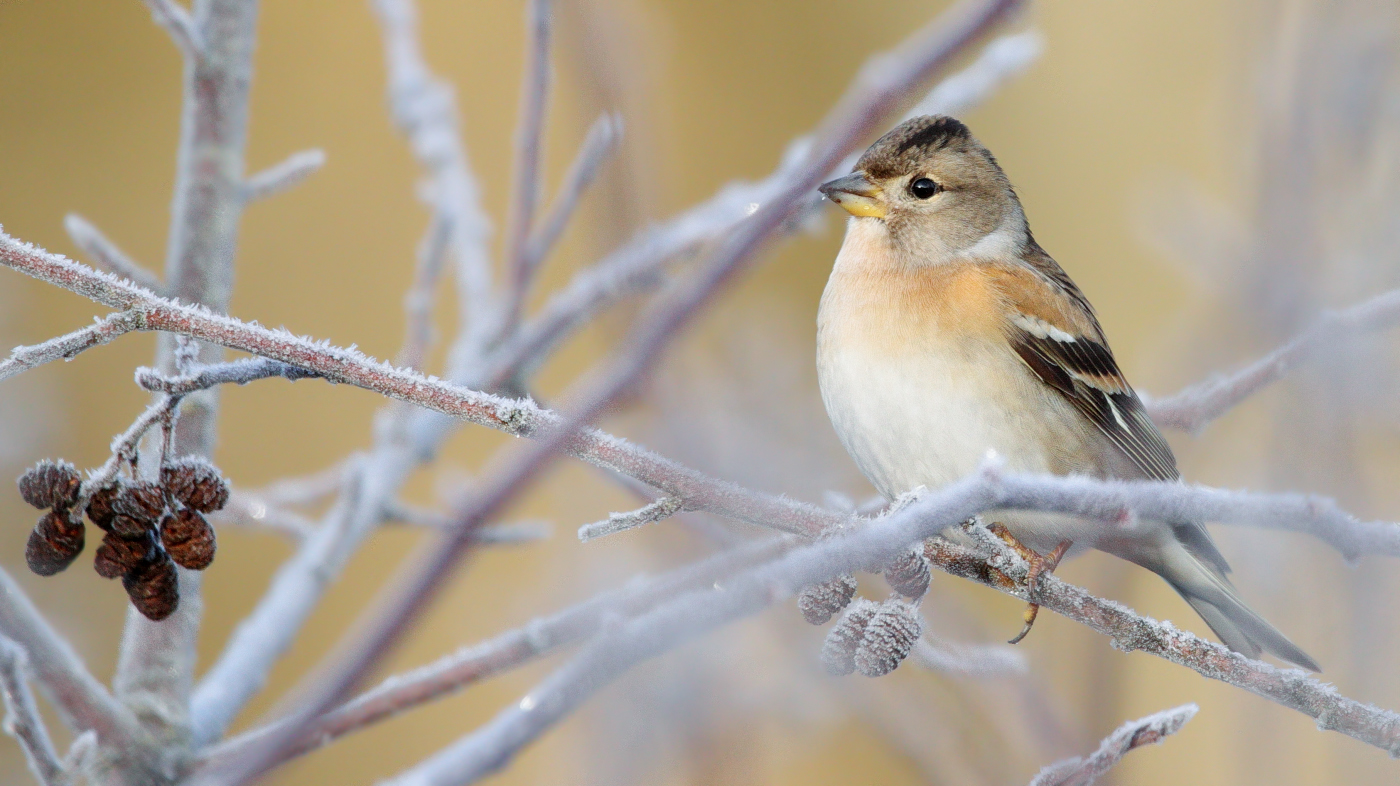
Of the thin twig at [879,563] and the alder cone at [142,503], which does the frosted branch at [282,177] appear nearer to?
the alder cone at [142,503]

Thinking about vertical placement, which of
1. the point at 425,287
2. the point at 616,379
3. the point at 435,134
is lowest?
the point at 616,379

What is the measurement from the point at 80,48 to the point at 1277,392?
2.83 metres

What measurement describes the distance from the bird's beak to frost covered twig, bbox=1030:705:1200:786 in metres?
0.91

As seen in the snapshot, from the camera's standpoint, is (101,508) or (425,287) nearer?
(101,508)

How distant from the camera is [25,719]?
0.65m

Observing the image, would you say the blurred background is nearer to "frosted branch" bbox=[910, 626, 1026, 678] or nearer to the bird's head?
"frosted branch" bbox=[910, 626, 1026, 678]

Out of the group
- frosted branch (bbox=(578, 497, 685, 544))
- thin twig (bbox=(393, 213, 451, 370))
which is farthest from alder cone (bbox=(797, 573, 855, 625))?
thin twig (bbox=(393, 213, 451, 370))

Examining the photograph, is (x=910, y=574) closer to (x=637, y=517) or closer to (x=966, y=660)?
(x=637, y=517)

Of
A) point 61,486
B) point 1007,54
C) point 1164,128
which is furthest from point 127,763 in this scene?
point 1164,128

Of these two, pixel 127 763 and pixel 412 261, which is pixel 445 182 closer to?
pixel 127 763

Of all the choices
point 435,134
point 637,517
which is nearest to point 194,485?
point 637,517

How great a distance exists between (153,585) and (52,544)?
7 centimetres

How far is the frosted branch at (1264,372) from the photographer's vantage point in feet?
2.98

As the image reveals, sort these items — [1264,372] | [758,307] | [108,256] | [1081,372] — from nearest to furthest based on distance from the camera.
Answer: [108,256] < [1264,372] < [1081,372] < [758,307]
